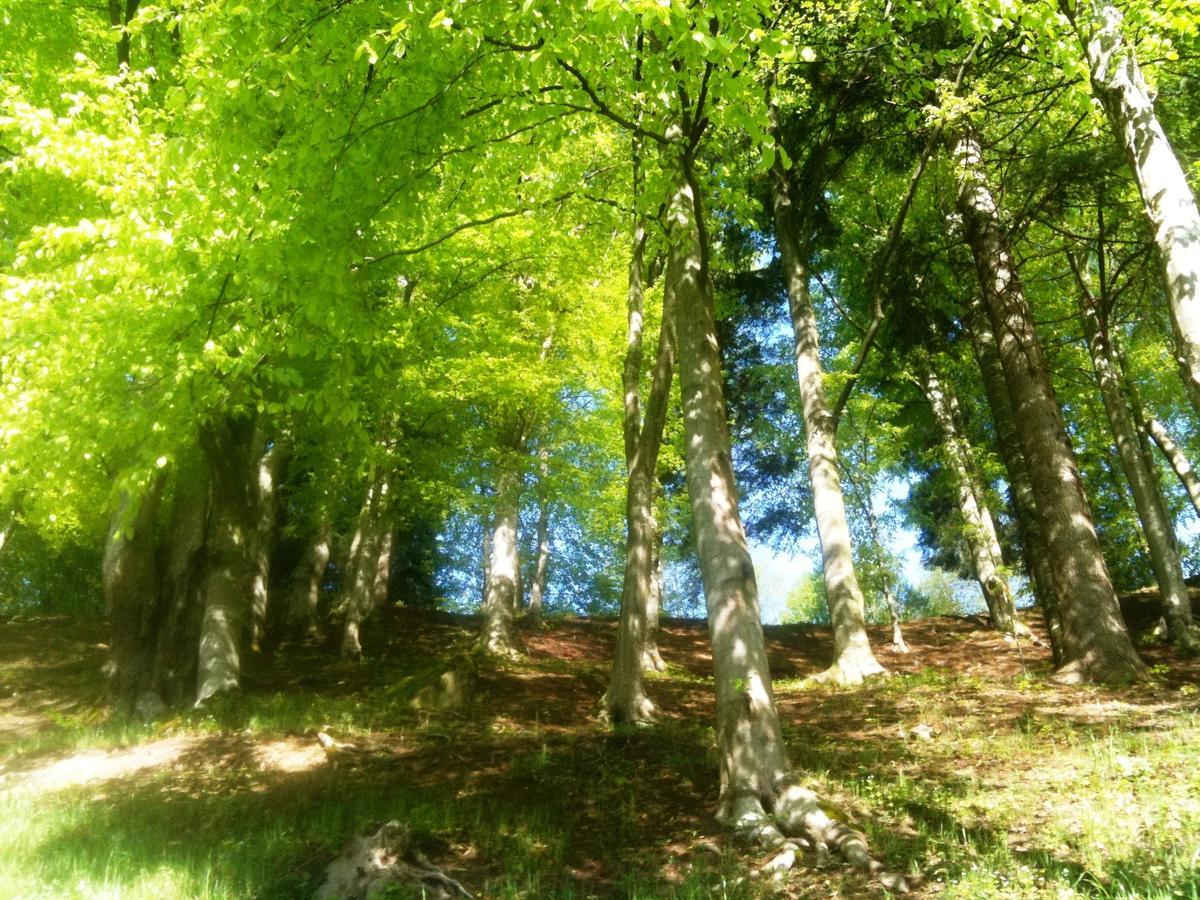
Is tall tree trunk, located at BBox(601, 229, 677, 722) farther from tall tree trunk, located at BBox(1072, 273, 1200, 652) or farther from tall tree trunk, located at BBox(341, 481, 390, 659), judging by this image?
tall tree trunk, located at BBox(1072, 273, 1200, 652)

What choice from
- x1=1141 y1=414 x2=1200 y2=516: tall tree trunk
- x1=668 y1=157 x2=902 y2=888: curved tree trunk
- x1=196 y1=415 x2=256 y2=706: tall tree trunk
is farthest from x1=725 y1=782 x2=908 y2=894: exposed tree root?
x1=1141 y1=414 x2=1200 y2=516: tall tree trunk

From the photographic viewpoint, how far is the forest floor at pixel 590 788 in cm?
444

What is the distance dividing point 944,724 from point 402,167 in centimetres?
767

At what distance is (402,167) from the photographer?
22.2 ft

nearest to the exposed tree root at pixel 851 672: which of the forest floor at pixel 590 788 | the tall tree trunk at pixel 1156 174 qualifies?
the forest floor at pixel 590 788

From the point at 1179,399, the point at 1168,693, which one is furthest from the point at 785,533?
the point at 1168,693

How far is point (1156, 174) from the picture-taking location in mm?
4758

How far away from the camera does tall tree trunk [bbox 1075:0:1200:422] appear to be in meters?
4.33

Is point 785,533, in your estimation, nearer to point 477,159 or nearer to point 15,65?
point 477,159

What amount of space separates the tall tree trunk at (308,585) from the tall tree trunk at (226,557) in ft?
19.9

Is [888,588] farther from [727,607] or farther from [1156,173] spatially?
[1156,173]

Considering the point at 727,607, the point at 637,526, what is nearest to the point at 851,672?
the point at 637,526

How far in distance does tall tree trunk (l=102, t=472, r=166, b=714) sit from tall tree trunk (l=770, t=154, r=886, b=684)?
32.3 ft

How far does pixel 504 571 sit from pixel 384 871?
11.2 meters
